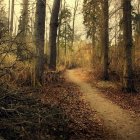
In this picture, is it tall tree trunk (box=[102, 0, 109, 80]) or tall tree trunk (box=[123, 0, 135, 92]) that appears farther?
tall tree trunk (box=[102, 0, 109, 80])

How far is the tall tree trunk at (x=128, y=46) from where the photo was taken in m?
15.2

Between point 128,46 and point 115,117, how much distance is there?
5.11m

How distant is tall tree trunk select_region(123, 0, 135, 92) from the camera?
15.2 m

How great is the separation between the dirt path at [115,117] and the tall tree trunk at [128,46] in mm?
1510

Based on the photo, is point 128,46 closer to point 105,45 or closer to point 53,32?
point 105,45

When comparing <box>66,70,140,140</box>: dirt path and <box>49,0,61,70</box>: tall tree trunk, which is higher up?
<box>49,0,61,70</box>: tall tree trunk

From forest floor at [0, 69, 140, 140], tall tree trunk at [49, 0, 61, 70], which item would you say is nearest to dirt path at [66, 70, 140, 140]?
forest floor at [0, 69, 140, 140]

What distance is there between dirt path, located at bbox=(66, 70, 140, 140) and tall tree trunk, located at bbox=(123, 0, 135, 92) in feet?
4.95

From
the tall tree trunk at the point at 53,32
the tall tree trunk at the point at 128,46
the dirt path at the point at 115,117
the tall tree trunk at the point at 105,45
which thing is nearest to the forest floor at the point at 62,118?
the dirt path at the point at 115,117

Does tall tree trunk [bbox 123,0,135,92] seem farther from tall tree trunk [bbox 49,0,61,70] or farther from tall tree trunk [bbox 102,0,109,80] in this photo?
tall tree trunk [bbox 49,0,61,70]

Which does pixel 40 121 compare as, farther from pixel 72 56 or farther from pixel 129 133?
pixel 72 56

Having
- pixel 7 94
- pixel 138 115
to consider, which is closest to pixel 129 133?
pixel 138 115

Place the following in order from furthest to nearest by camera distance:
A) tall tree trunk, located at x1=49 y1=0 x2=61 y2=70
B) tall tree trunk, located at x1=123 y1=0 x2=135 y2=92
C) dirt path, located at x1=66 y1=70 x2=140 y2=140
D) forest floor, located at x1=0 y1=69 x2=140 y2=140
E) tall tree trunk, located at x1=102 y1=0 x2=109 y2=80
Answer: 1. tall tree trunk, located at x1=49 y1=0 x2=61 y2=70
2. tall tree trunk, located at x1=102 y1=0 x2=109 y2=80
3. tall tree trunk, located at x1=123 y1=0 x2=135 y2=92
4. dirt path, located at x1=66 y1=70 x2=140 y2=140
5. forest floor, located at x1=0 y1=69 x2=140 y2=140

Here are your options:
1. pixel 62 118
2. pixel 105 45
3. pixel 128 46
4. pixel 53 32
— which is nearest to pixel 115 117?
pixel 62 118
